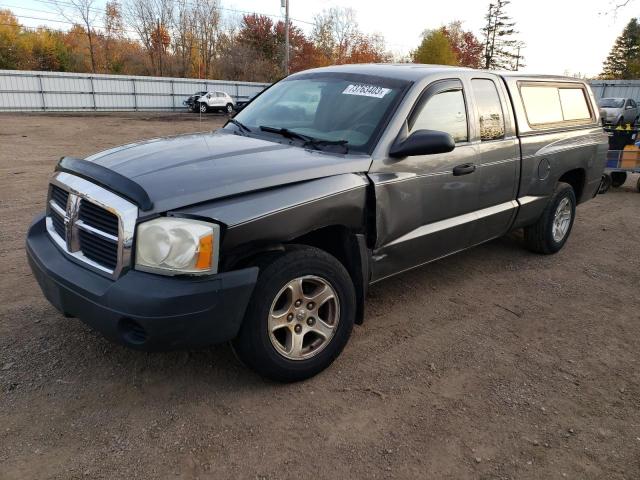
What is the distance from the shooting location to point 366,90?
375 cm

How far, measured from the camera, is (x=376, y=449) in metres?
2.54

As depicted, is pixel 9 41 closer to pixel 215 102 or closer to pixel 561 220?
pixel 215 102

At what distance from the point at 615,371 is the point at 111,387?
320 centimetres

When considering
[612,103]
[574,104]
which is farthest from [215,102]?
[574,104]

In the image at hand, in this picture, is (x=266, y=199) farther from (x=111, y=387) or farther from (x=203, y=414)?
(x=111, y=387)

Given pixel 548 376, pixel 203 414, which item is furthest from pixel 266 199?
pixel 548 376

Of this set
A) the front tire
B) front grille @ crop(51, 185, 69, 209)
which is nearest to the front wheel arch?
the front tire

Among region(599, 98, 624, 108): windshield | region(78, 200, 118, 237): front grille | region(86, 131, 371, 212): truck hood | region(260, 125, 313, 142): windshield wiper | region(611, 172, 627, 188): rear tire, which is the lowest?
region(611, 172, 627, 188): rear tire

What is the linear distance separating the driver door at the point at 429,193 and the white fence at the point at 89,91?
2953cm

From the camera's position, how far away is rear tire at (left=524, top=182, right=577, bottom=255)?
537 centimetres

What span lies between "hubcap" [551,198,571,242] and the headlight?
14.1 ft

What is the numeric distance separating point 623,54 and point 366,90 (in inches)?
3561

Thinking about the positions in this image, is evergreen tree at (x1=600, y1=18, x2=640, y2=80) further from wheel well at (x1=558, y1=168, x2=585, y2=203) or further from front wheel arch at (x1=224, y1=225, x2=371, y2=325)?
front wheel arch at (x1=224, y1=225, x2=371, y2=325)

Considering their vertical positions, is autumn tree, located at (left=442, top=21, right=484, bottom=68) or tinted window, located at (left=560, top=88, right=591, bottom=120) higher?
autumn tree, located at (left=442, top=21, right=484, bottom=68)
